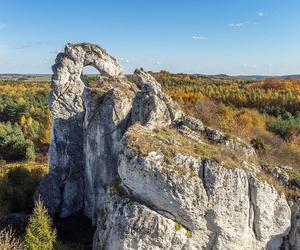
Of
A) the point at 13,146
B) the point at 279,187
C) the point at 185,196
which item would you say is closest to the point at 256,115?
the point at 13,146

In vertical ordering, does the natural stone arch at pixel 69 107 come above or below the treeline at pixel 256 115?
above

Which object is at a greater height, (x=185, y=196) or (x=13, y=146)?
(x=185, y=196)

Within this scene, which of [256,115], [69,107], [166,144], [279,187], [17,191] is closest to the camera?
[166,144]

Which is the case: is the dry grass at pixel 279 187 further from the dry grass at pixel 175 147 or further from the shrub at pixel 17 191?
the shrub at pixel 17 191

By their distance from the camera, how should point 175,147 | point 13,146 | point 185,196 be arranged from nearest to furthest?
point 185,196 → point 175,147 → point 13,146

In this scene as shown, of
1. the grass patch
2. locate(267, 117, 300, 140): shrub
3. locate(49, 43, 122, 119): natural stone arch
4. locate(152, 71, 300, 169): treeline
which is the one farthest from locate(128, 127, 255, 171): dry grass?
locate(267, 117, 300, 140): shrub

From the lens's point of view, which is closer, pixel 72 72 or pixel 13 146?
pixel 72 72

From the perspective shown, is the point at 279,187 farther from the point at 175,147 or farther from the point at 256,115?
the point at 256,115

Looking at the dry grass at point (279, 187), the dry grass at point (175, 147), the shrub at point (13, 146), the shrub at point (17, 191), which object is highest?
the dry grass at point (175, 147)

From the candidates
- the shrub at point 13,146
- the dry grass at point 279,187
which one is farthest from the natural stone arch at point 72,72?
the shrub at point 13,146
